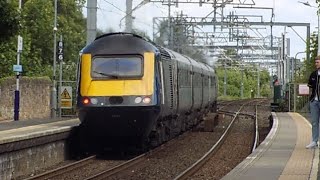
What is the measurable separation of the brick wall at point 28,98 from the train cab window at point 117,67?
13.4 m

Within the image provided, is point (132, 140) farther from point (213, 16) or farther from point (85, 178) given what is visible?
point (213, 16)

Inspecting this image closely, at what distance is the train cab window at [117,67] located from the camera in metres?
17.8

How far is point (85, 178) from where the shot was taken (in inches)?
563

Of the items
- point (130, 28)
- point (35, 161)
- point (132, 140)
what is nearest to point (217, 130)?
point (130, 28)

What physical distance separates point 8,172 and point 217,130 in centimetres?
1688

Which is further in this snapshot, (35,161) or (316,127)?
(35,161)

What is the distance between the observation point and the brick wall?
30.8 m

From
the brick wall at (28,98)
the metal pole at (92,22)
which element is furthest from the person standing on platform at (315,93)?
the brick wall at (28,98)

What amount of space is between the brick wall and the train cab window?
43.9ft

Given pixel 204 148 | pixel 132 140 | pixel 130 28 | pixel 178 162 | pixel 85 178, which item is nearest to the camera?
pixel 85 178

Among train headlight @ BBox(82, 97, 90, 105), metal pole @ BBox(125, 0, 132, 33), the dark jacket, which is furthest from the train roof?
metal pole @ BBox(125, 0, 132, 33)

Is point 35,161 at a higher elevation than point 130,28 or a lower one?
lower

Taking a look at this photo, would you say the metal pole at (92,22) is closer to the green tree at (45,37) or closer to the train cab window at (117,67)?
the train cab window at (117,67)

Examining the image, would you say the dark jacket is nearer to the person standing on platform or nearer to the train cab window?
the person standing on platform
